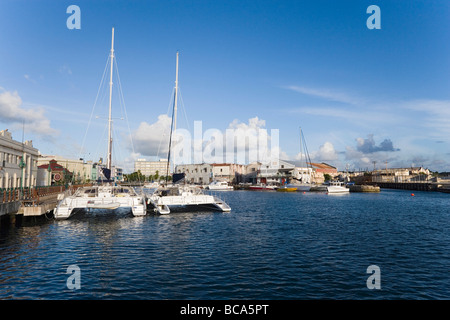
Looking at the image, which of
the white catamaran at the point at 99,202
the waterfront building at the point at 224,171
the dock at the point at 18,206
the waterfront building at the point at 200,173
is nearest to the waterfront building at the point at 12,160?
the dock at the point at 18,206

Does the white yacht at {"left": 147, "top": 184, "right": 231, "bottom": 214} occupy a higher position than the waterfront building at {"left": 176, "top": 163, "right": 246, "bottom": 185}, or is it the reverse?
the waterfront building at {"left": 176, "top": 163, "right": 246, "bottom": 185}

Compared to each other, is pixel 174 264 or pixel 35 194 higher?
pixel 35 194

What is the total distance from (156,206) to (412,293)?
2954 centimetres

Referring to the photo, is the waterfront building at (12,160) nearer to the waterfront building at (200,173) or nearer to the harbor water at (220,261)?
the harbor water at (220,261)

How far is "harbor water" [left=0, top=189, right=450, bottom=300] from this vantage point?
12.5 metres

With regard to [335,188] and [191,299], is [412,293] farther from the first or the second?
[335,188]

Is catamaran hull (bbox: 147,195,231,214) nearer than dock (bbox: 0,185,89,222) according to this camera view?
No

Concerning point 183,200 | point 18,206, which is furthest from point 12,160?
point 183,200

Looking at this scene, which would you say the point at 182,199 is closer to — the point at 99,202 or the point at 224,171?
the point at 99,202

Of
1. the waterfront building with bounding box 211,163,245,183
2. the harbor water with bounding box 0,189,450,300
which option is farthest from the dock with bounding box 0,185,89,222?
the waterfront building with bounding box 211,163,245,183

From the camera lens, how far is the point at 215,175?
165500mm

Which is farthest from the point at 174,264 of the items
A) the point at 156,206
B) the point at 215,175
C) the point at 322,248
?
the point at 215,175

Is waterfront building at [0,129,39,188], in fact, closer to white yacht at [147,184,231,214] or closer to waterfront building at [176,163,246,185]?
white yacht at [147,184,231,214]

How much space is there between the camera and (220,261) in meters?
16.9
